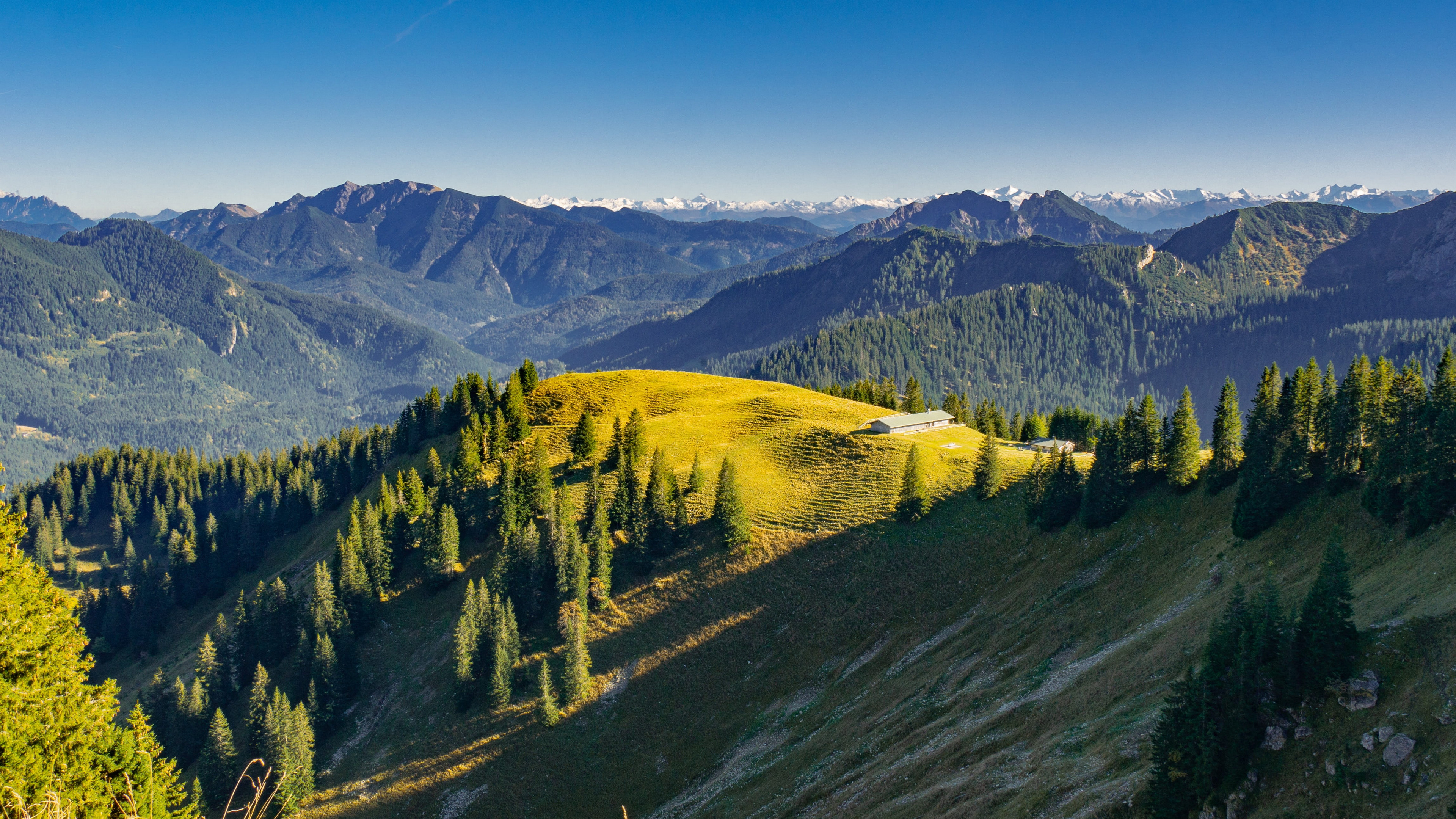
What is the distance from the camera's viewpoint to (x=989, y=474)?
79.8 m

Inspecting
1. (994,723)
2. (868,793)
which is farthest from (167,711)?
(994,723)

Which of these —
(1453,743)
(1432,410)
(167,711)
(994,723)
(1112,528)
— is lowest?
(167,711)

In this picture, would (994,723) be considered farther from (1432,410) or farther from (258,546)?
(258,546)

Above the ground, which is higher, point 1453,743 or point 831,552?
point 1453,743

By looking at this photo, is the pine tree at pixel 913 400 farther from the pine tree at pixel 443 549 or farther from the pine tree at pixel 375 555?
the pine tree at pixel 375 555

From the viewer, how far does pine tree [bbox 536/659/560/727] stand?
6488 cm

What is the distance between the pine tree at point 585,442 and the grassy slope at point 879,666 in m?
10.9

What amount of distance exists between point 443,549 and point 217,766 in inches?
1089

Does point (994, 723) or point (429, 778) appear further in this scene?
point (429, 778)

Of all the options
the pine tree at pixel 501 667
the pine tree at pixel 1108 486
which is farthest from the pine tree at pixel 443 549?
the pine tree at pixel 1108 486

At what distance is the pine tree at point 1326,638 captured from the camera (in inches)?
1051

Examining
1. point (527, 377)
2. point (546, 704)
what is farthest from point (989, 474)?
point (527, 377)

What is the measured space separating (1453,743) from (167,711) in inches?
3999

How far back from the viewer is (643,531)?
80.9 m
